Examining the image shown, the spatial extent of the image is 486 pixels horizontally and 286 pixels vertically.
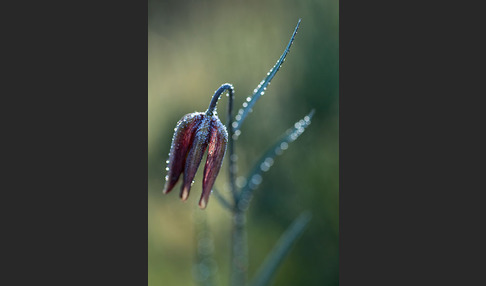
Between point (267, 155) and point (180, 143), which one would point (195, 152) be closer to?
point (180, 143)

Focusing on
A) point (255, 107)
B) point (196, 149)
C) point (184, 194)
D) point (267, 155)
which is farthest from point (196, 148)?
point (255, 107)

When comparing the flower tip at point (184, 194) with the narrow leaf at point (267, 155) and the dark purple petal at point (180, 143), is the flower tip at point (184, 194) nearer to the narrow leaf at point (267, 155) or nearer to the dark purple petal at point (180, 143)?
the dark purple petal at point (180, 143)

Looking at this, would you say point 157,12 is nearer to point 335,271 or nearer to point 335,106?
point 335,106

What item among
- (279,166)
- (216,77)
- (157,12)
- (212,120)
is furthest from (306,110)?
(212,120)

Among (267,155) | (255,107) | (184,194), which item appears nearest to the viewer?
(184,194)

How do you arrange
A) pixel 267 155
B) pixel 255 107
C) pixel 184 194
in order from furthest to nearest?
pixel 255 107 → pixel 267 155 → pixel 184 194

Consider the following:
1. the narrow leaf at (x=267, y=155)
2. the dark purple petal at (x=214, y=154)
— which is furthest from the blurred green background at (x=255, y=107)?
the dark purple petal at (x=214, y=154)

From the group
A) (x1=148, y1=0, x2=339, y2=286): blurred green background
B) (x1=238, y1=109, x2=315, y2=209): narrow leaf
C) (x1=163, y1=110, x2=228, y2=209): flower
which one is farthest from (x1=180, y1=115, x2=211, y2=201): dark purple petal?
(x1=148, y1=0, x2=339, y2=286): blurred green background

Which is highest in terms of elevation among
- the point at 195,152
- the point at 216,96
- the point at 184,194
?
the point at 216,96
